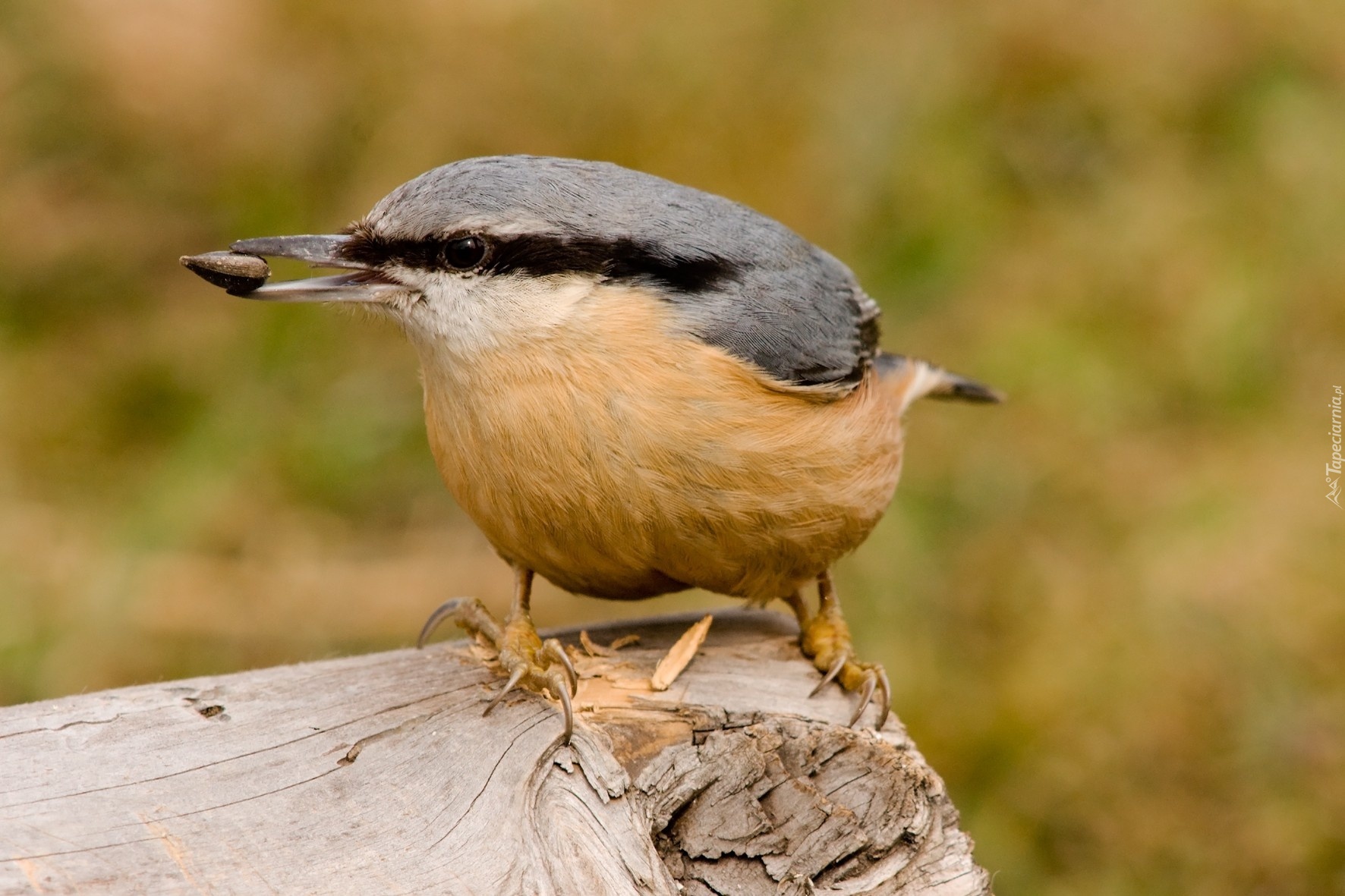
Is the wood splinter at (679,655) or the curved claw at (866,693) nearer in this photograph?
the wood splinter at (679,655)

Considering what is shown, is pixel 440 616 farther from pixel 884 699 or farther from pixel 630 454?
pixel 884 699

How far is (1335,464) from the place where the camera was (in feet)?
16.2

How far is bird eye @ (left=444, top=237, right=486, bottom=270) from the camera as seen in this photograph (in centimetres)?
275

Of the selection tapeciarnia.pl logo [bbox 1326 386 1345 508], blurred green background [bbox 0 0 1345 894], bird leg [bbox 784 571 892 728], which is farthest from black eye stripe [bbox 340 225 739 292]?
tapeciarnia.pl logo [bbox 1326 386 1345 508]

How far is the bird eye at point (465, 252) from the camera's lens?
9.02 ft

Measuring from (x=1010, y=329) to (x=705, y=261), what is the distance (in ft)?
9.54

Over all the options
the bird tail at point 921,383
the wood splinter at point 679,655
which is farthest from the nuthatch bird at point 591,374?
the bird tail at point 921,383

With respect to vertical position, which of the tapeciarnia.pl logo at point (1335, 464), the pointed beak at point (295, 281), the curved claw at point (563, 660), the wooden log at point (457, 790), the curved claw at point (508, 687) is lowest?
the wooden log at point (457, 790)

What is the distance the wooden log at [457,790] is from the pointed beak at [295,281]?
0.79m

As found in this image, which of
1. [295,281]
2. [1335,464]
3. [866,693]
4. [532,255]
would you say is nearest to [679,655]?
[866,693]

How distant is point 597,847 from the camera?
237 centimetres

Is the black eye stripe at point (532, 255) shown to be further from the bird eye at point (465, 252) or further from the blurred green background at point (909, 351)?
the blurred green background at point (909, 351)

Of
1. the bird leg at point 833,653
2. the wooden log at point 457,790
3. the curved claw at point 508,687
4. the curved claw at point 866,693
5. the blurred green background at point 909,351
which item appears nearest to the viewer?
the wooden log at point 457,790

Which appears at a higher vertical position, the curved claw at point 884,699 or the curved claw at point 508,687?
the curved claw at point 508,687
